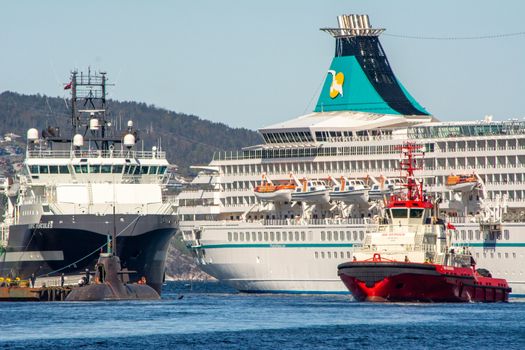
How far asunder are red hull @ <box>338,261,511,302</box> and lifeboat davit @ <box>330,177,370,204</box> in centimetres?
1992

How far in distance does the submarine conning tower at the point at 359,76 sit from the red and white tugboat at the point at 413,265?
26.1m

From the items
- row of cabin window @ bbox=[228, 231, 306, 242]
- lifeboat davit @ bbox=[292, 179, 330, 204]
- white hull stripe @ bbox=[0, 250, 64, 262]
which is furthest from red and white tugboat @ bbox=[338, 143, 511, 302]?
row of cabin window @ bbox=[228, 231, 306, 242]

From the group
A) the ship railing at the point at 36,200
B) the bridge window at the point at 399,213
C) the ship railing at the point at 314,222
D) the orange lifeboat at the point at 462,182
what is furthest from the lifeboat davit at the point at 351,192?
the ship railing at the point at 36,200

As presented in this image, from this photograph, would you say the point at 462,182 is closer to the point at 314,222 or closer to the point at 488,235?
the point at 488,235

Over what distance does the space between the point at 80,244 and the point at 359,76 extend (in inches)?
1394

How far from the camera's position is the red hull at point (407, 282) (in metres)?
96.1

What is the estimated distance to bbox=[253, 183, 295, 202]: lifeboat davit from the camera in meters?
123

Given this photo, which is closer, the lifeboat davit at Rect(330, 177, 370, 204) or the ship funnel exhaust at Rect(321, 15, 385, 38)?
the lifeboat davit at Rect(330, 177, 370, 204)

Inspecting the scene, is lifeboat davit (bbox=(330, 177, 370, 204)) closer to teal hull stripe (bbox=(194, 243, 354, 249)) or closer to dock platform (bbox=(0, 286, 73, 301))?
teal hull stripe (bbox=(194, 243, 354, 249))

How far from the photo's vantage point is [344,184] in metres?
122

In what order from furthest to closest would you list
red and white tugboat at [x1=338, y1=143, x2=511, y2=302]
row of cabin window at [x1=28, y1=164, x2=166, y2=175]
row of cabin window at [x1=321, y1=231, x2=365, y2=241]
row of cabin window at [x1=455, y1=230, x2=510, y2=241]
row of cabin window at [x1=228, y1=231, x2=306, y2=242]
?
row of cabin window at [x1=228, y1=231, x2=306, y2=242], row of cabin window at [x1=321, y1=231, x2=365, y2=241], row of cabin window at [x1=455, y1=230, x2=510, y2=241], row of cabin window at [x1=28, y1=164, x2=166, y2=175], red and white tugboat at [x1=338, y1=143, x2=511, y2=302]

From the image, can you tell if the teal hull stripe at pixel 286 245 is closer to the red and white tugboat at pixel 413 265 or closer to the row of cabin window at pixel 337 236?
the row of cabin window at pixel 337 236

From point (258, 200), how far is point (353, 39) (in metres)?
14.2

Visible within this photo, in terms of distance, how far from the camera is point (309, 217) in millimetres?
122750
